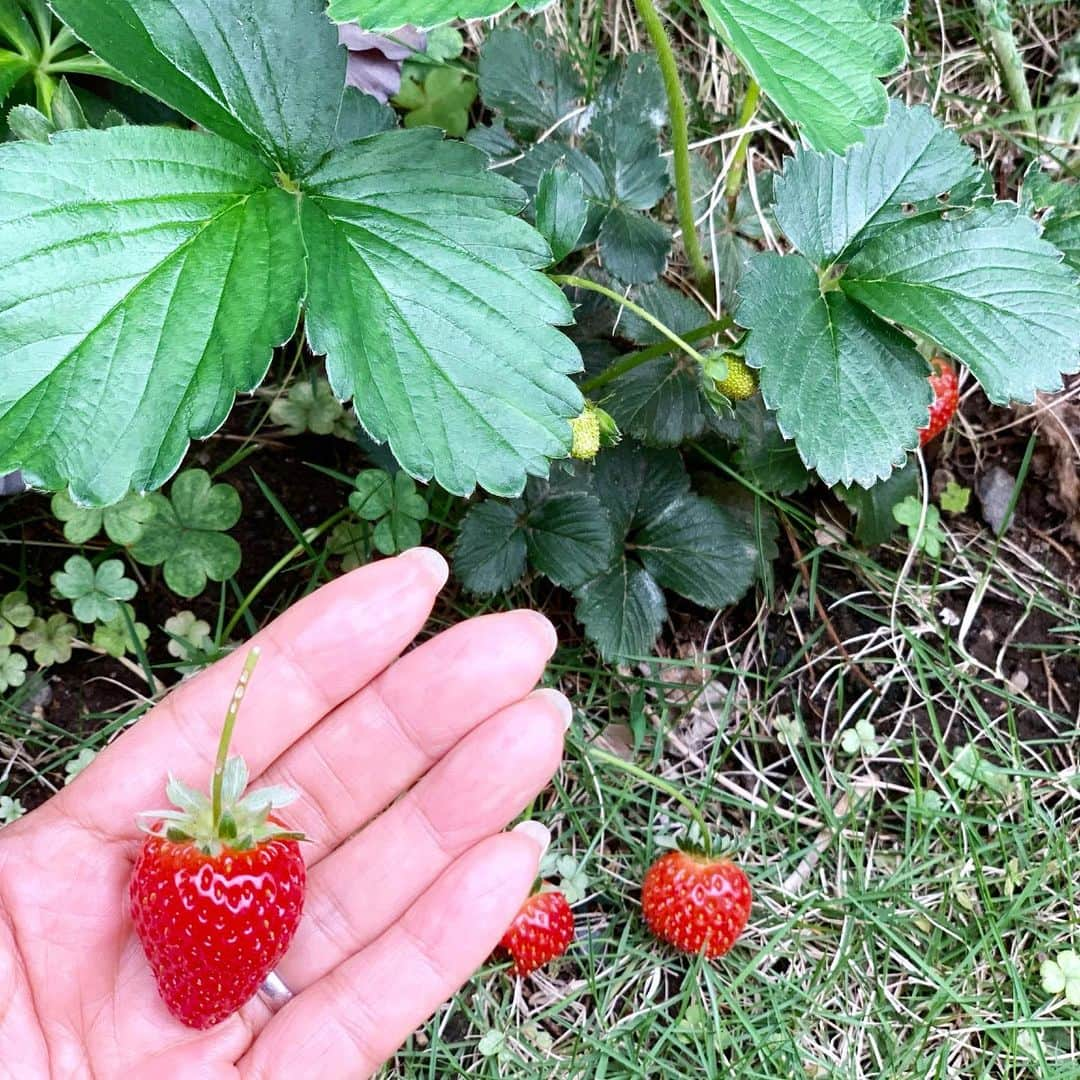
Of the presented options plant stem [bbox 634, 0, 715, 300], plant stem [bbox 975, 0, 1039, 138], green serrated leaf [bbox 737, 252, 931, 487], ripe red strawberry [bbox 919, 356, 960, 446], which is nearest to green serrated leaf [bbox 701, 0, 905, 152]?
plant stem [bbox 634, 0, 715, 300]

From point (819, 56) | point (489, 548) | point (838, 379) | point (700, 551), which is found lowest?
point (700, 551)

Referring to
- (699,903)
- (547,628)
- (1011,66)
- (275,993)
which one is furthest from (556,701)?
(1011,66)

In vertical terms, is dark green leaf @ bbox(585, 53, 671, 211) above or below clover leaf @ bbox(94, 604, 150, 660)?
above

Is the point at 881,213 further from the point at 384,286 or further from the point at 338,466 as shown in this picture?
the point at 338,466

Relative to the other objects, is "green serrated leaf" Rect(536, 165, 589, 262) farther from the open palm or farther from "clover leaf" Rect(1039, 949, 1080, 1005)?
"clover leaf" Rect(1039, 949, 1080, 1005)

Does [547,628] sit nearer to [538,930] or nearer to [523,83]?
[538,930]

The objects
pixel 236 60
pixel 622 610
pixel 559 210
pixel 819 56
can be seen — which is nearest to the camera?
pixel 819 56
